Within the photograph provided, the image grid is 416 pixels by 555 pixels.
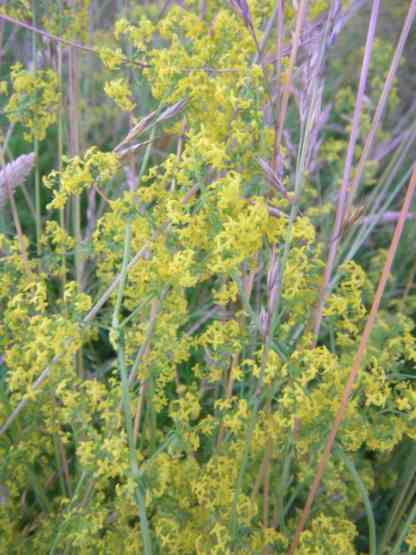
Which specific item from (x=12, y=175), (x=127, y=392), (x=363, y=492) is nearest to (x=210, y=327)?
(x=127, y=392)

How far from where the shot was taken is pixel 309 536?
1.29 metres

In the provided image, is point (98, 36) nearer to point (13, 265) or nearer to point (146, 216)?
point (13, 265)

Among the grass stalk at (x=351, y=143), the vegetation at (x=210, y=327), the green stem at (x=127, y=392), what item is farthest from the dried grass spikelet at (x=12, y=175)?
the grass stalk at (x=351, y=143)

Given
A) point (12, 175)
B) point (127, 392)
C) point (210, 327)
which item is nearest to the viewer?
point (127, 392)

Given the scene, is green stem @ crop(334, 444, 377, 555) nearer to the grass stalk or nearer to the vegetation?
the vegetation

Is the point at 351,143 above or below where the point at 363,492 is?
above

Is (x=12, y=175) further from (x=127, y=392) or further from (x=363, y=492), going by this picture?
(x=363, y=492)

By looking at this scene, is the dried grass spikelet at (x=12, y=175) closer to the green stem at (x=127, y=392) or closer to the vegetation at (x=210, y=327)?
the vegetation at (x=210, y=327)

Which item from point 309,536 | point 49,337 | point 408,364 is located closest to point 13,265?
point 49,337

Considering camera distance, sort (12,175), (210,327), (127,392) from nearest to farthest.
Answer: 1. (127,392)
2. (210,327)
3. (12,175)

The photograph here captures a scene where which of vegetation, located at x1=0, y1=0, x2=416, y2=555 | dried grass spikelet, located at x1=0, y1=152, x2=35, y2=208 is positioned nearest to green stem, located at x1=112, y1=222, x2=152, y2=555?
vegetation, located at x1=0, y1=0, x2=416, y2=555

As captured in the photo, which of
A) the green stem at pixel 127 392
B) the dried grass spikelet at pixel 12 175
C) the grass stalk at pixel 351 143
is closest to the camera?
the green stem at pixel 127 392

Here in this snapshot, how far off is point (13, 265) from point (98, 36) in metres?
1.69

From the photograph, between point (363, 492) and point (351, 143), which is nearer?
point (363, 492)
